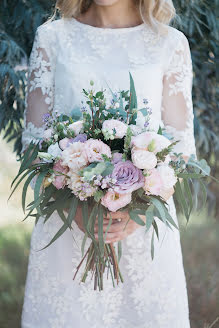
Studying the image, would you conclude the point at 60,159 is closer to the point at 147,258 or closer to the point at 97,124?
the point at 97,124

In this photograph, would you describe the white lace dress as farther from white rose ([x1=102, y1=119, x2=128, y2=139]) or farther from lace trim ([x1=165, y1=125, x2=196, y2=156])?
white rose ([x1=102, y1=119, x2=128, y2=139])

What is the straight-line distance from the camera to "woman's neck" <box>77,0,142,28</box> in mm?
2316

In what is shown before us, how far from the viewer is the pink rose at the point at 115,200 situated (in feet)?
5.38

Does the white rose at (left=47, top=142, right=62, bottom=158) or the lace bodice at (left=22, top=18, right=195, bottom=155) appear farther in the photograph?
the lace bodice at (left=22, top=18, right=195, bottom=155)

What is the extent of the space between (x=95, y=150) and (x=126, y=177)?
13 centimetres

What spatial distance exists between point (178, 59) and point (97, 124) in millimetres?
671

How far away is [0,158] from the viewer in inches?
287

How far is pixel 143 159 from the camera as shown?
1.62 m

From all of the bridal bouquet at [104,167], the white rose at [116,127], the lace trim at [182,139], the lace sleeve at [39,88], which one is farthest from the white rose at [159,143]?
the lace sleeve at [39,88]

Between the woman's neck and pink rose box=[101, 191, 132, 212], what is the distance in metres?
0.99

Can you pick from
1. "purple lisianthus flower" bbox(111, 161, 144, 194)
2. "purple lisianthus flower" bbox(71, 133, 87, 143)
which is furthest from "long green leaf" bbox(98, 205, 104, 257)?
"purple lisianthus flower" bbox(71, 133, 87, 143)

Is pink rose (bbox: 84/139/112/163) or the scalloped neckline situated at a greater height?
the scalloped neckline

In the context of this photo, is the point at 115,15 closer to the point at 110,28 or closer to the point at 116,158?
the point at 110,28

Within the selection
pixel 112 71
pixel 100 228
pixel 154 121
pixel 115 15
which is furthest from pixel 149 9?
pixel 100 228
